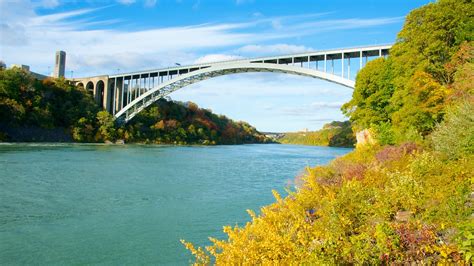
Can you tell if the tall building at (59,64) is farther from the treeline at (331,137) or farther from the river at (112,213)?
the treeline at (331,137)

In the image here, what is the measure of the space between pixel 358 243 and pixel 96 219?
647 cm

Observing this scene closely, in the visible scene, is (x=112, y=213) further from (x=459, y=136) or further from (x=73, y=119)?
(x=73, y=119)

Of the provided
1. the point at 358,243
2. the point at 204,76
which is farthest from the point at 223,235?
the point at 204,76

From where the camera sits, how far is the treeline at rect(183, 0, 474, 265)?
3.12 metres

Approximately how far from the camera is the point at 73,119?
150 feet

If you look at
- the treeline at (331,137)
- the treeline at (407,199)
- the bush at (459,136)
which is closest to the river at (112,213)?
the treeline at (407,199)

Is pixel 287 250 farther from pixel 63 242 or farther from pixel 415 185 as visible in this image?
pixel 63 242

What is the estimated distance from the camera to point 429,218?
396 centimetres

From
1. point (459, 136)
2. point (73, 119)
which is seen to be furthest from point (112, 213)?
point (73, 119)

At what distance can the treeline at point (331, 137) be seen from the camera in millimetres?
68562

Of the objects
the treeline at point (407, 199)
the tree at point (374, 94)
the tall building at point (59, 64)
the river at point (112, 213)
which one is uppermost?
the tall building at point (59, 64)

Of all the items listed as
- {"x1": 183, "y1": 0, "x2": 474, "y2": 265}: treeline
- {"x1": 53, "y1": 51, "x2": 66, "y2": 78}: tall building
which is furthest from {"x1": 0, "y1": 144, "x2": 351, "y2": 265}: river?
{"x1": 53, "y1": 51, "x2": 66, "y2": 78}: tall building

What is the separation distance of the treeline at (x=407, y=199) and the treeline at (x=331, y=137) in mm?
51476

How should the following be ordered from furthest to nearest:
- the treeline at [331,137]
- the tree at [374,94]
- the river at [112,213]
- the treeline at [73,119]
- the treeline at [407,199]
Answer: the treeline at [331,137], the treeline at [73,119], the tree at [374,94], the river at [112,213], the treeline at [407,199]
